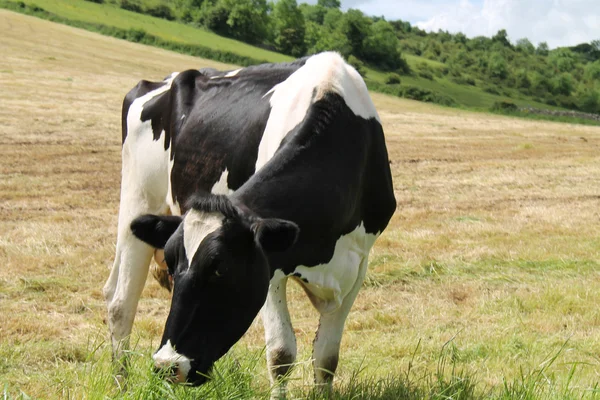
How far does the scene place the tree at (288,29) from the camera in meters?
82.0

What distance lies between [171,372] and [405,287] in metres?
4.85

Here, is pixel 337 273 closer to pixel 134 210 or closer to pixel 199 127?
pixel 199 127

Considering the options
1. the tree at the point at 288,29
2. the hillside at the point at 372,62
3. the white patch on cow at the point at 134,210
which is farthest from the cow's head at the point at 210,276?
the tree at the point at 288,29

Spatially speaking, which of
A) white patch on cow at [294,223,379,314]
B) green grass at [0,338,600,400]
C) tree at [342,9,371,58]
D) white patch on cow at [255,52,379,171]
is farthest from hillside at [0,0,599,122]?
green grass at [0,338,600,400]

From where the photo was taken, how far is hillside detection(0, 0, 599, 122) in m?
59.5

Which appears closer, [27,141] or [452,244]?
[452,244]

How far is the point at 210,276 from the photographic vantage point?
3520 millimetres

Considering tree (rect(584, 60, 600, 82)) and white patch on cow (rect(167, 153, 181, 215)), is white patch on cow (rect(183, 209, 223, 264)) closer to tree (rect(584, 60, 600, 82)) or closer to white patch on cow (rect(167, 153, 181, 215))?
white patch on cow (rect(167, 153, 181, 215))

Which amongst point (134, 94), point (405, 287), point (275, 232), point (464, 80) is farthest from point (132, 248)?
point (464, 80)

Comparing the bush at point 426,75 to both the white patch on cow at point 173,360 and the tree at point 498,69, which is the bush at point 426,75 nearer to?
the tree at point 498,69

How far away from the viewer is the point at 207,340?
3555 mm

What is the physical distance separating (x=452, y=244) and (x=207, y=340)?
677cm

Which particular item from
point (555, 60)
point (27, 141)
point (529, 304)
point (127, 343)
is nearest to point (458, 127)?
point (27, 141)

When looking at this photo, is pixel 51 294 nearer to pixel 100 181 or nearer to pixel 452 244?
pixel 452 244
